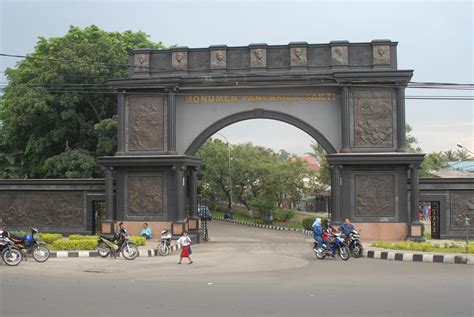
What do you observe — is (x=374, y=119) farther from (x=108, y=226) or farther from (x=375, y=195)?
(x=108, y=226)

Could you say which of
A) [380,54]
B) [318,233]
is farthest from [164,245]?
[380,54]

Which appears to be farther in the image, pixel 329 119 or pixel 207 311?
pixel 329 119

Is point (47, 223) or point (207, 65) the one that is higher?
point (207, 65)

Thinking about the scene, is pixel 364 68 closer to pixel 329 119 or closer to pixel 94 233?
pixel 329 119

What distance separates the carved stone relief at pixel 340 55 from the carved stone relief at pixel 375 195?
15.2 feet

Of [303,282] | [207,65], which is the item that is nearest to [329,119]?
[207,65]

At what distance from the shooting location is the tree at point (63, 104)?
29875 millimetres

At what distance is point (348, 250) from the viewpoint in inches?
671

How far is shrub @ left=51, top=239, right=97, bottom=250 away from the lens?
60.4ft

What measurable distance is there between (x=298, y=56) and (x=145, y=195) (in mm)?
8503

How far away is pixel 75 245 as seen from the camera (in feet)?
60.8

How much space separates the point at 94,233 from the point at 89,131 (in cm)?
848

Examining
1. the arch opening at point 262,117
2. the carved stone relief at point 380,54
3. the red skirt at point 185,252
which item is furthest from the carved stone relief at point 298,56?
the red skirt at point 185,252

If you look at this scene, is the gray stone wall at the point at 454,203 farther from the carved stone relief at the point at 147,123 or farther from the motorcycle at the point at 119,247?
the motorcycle at the point at 119,247
